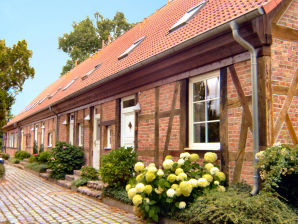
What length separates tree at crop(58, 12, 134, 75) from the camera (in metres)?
31.1

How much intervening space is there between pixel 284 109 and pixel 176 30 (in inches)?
166

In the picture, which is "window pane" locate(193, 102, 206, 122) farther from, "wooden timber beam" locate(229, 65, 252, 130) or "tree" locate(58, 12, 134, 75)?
"tree" locate(58, 12, 134, 75)

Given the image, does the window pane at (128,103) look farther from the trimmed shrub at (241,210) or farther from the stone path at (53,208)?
the trimmed shrub at (241,210)

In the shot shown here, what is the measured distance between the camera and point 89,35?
31047mm

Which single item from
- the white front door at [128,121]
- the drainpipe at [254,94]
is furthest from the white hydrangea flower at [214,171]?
the white front door at [128,121]

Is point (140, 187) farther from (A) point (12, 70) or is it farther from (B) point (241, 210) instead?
(A) point (12, 70)

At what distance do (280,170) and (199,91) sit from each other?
9.09 ft

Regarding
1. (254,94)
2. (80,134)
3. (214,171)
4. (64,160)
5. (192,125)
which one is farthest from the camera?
(80,134)

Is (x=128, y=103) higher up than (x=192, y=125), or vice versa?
(x=128, y=103)

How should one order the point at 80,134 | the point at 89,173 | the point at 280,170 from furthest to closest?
1. the point at 80,134
2. the point at 89,173
3. the point at 280,170

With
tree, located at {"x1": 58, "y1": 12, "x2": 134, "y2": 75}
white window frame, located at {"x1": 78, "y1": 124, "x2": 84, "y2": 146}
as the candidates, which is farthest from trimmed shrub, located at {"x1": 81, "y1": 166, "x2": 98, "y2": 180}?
tree, located at {"x1": 58, "y1": 12, "x2": 134, "y2": 75}

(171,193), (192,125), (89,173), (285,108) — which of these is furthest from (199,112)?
(89,173)

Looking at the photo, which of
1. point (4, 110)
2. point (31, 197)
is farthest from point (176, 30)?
point (4, 110)

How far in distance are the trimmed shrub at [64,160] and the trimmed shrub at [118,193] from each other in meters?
4.56
